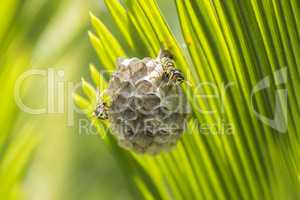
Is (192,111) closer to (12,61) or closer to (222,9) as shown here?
(222,9)

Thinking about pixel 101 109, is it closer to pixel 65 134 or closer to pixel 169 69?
pixel 169 69

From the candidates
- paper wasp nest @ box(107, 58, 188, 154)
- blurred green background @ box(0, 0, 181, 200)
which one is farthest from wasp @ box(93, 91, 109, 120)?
blurred green background @ box(0, 0, 181, 200)

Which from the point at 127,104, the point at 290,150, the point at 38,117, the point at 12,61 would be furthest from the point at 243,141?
the point at 38,117

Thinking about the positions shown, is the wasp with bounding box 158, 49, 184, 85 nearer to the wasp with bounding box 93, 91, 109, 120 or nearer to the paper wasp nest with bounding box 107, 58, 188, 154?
the paper wasp nest with bounding box 107, 58, 188, 154

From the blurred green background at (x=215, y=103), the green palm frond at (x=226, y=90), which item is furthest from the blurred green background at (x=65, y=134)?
the green palm frond at (x=226, y=90)

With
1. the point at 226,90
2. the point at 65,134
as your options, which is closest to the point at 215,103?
the point at 226,90
